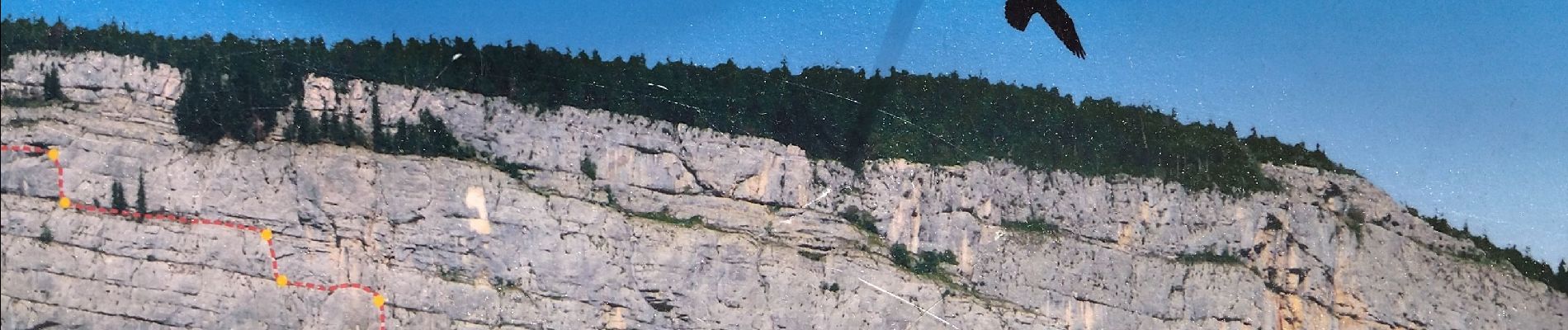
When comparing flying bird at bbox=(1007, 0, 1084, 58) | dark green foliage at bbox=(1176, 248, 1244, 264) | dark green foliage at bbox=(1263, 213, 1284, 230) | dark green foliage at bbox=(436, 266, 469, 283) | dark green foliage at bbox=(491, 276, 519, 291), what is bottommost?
dark green foliage at bbox=(491, 276, 519, 291)

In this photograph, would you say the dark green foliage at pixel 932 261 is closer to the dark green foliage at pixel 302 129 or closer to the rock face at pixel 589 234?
the rock face at pixel 589 234

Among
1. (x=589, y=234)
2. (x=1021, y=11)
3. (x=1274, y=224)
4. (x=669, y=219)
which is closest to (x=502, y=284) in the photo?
(x=589, y=234)

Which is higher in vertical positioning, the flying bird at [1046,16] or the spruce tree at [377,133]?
the flying bird at [1046,16]

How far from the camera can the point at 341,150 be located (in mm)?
9328

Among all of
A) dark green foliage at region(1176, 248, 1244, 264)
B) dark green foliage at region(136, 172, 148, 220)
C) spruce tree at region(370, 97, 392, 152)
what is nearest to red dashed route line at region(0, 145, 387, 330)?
dark green foliage at region(136, 172, 148, 220)

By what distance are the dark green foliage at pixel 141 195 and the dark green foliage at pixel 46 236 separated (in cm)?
53

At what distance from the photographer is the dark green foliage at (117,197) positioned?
8.80 metres

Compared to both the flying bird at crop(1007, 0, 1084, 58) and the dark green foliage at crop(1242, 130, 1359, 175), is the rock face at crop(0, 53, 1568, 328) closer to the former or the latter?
the dark green foliage at crop(1242, 130, 1359, 175)

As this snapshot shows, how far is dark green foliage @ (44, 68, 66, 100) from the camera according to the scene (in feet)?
28.1

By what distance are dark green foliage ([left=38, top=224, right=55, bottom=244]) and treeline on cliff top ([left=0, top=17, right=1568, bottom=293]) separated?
1.04 meters

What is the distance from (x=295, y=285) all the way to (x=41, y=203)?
5.30 feet

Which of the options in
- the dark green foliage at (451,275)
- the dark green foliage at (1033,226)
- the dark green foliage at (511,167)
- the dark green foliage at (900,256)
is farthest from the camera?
the dark green foliage at (1033,226)

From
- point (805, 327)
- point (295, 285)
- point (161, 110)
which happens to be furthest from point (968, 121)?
point (161, 110)

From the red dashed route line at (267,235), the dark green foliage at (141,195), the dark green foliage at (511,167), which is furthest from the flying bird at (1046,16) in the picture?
the dark green foliage at (141,195)
